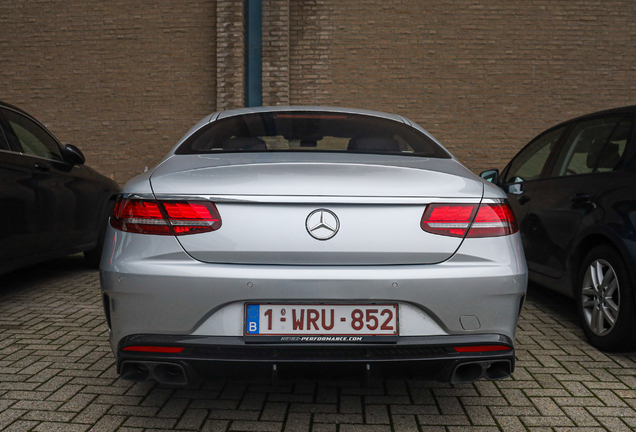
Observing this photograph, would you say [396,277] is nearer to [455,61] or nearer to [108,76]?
[455,61]

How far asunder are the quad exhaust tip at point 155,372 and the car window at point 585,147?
2886 millimetres

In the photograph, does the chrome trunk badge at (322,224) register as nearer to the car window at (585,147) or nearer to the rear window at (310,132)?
the rear window at (310,132)

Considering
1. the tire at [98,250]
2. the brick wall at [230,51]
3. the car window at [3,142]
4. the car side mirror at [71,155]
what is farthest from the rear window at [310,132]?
the brick wall at [230,51]

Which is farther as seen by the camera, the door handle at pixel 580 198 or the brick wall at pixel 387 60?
the brick wall at pixel 387 60

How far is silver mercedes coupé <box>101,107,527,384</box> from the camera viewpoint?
1896 millimetres

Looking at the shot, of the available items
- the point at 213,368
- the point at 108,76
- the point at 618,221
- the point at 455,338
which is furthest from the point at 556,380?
Answer: the point at 108,76

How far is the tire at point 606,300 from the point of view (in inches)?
120

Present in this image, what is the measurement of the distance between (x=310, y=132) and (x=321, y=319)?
1512mm

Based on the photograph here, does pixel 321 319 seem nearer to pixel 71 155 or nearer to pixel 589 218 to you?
pixel 589 218

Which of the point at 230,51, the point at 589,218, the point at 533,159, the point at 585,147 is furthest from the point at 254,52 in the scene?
the point at 589,218

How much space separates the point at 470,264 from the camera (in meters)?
1.98

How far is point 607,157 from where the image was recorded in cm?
352

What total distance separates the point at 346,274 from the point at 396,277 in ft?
0.58

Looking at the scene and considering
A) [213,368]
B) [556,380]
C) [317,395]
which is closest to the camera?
[213,368]
